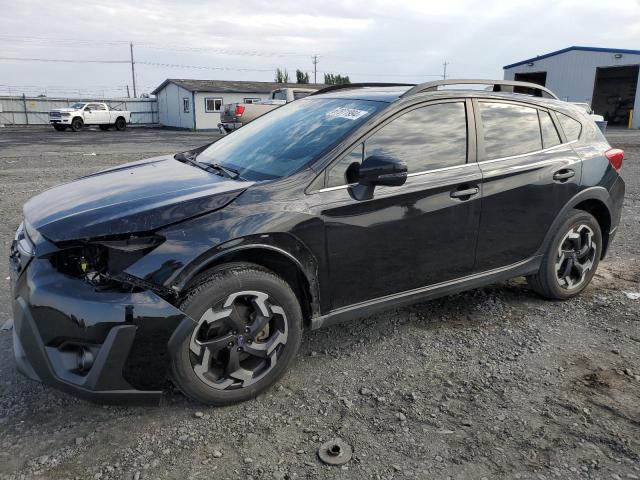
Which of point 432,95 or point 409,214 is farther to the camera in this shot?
point 432,95

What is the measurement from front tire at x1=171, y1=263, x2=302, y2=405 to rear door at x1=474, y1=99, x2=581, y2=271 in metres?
1.60

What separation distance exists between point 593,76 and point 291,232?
1555 inches

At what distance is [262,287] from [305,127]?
4.22ft

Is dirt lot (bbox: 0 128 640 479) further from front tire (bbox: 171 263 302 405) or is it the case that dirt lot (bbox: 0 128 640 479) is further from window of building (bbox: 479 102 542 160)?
window of building (bbox: 479 102 542 160)

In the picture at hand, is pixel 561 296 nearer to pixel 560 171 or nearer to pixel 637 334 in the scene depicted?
pixel 637 334

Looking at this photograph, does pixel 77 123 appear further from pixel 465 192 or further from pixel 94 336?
pixel 94 336

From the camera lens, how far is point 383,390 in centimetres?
307

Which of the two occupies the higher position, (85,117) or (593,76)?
(593,76)

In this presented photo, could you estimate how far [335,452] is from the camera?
8.32ft

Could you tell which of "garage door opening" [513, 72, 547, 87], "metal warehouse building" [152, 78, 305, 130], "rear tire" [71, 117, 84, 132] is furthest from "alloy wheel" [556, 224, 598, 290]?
"garage door opening" [513, 72, 547, 87]

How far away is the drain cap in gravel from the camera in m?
2.47

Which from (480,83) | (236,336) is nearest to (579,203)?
(480,83)

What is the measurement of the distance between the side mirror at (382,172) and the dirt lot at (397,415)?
3.88 ft

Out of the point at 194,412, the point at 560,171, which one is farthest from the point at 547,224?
the point at 194,412
